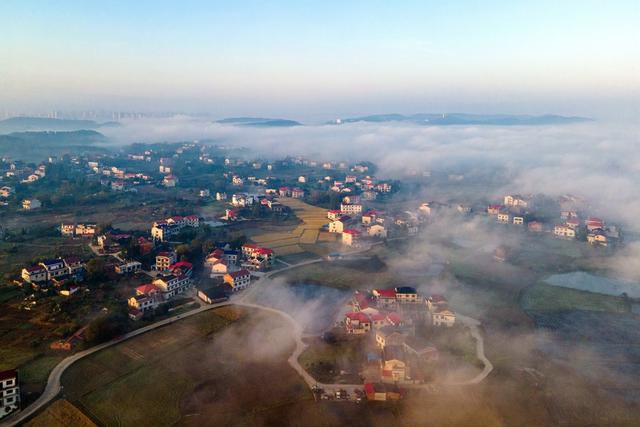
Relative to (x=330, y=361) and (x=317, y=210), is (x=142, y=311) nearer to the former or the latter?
(x=330, y=361)

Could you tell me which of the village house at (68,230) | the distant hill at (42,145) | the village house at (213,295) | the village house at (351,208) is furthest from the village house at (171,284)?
the distant hill at (42,145)

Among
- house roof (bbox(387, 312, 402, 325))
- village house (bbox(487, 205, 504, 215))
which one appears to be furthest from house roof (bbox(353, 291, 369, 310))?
village house (bbox(487, 205, 504, 215))

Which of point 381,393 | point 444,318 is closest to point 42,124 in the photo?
point 444,318

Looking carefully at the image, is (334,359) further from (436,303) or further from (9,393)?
(9,393)

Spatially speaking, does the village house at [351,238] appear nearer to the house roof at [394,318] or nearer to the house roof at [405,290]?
the house roof at [405,290]

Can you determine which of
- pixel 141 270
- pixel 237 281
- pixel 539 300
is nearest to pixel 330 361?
pixel 237 281

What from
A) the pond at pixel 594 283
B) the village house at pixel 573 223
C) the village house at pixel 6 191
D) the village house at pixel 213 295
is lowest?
the pond at pixel 594 283
